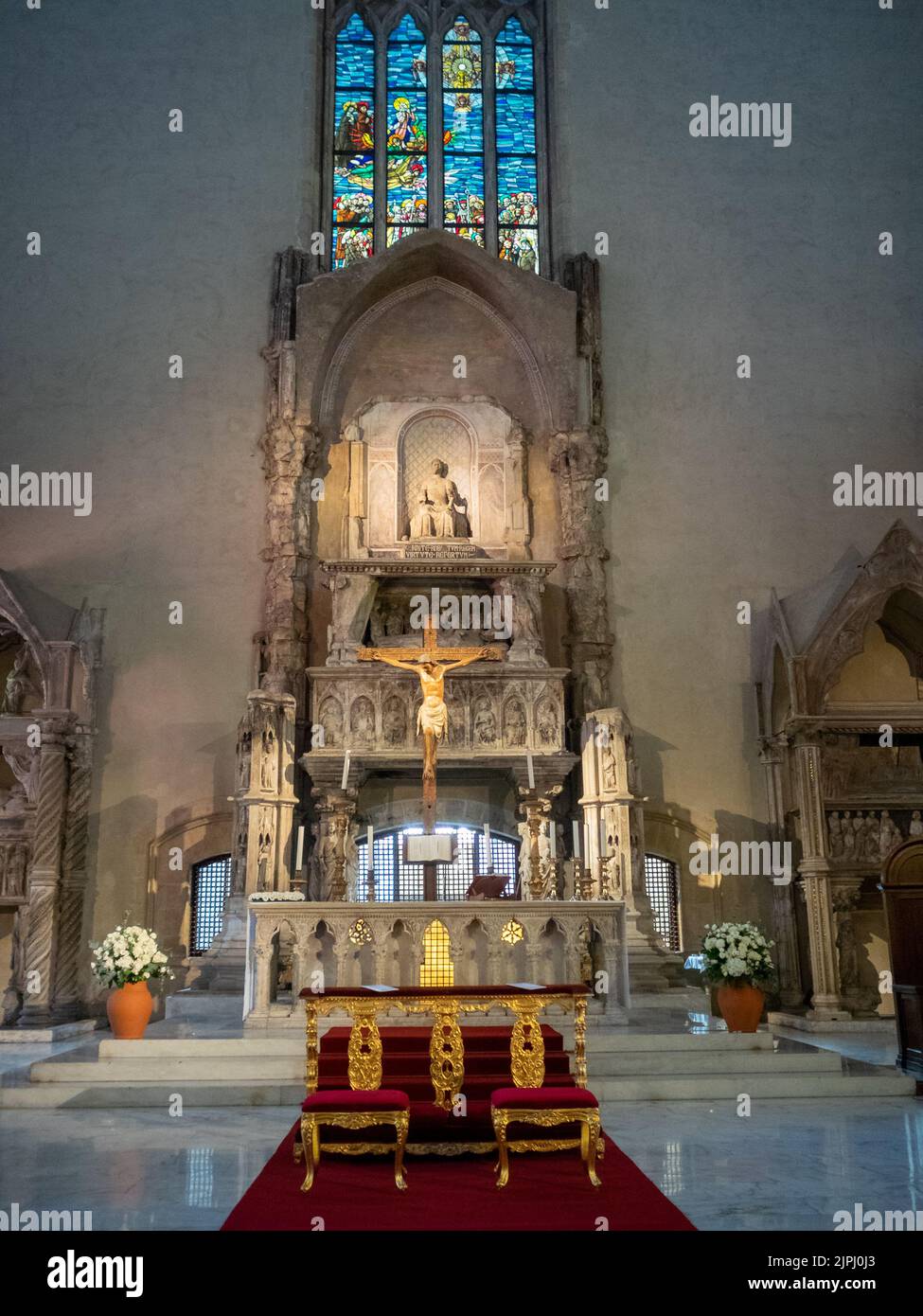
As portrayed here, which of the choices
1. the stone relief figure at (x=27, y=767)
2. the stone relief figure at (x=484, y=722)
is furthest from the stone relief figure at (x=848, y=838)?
the stone relief figure at (x=27, y=767)

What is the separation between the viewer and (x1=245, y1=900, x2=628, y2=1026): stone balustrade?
9570 mm

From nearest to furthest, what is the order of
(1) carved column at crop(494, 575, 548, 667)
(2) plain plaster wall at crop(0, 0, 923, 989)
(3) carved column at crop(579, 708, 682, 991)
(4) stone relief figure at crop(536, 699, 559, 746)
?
(3) carved column at crop(579, 708, 682, 991) < (4) stone relief figure at crop(536, 699, 559, 746) < (1) carved column at crop(494, 575, 548, 667) < (2) plain plaster wall at crop(0, 0, 923, 989)

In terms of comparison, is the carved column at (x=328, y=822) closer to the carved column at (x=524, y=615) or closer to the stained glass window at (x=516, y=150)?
the carved column at (x=524, y=615)

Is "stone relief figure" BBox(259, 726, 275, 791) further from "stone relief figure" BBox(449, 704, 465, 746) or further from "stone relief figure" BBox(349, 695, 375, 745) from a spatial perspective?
"stone relief figure" BBox(449, 704, 465, 746)

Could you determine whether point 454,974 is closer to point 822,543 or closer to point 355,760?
point 355,760

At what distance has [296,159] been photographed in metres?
16.7

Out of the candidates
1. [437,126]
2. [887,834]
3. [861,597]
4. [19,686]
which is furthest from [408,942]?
[437,126]

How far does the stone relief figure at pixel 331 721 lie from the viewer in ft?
45.1

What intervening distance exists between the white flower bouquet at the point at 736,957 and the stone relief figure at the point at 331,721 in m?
5.20

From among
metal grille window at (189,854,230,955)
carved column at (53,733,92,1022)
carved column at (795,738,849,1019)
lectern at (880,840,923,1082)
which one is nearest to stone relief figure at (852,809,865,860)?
carved column at (795,738,849,1019)

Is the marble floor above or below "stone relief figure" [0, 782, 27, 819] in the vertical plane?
below

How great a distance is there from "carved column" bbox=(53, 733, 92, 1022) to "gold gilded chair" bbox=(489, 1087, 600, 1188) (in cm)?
901
